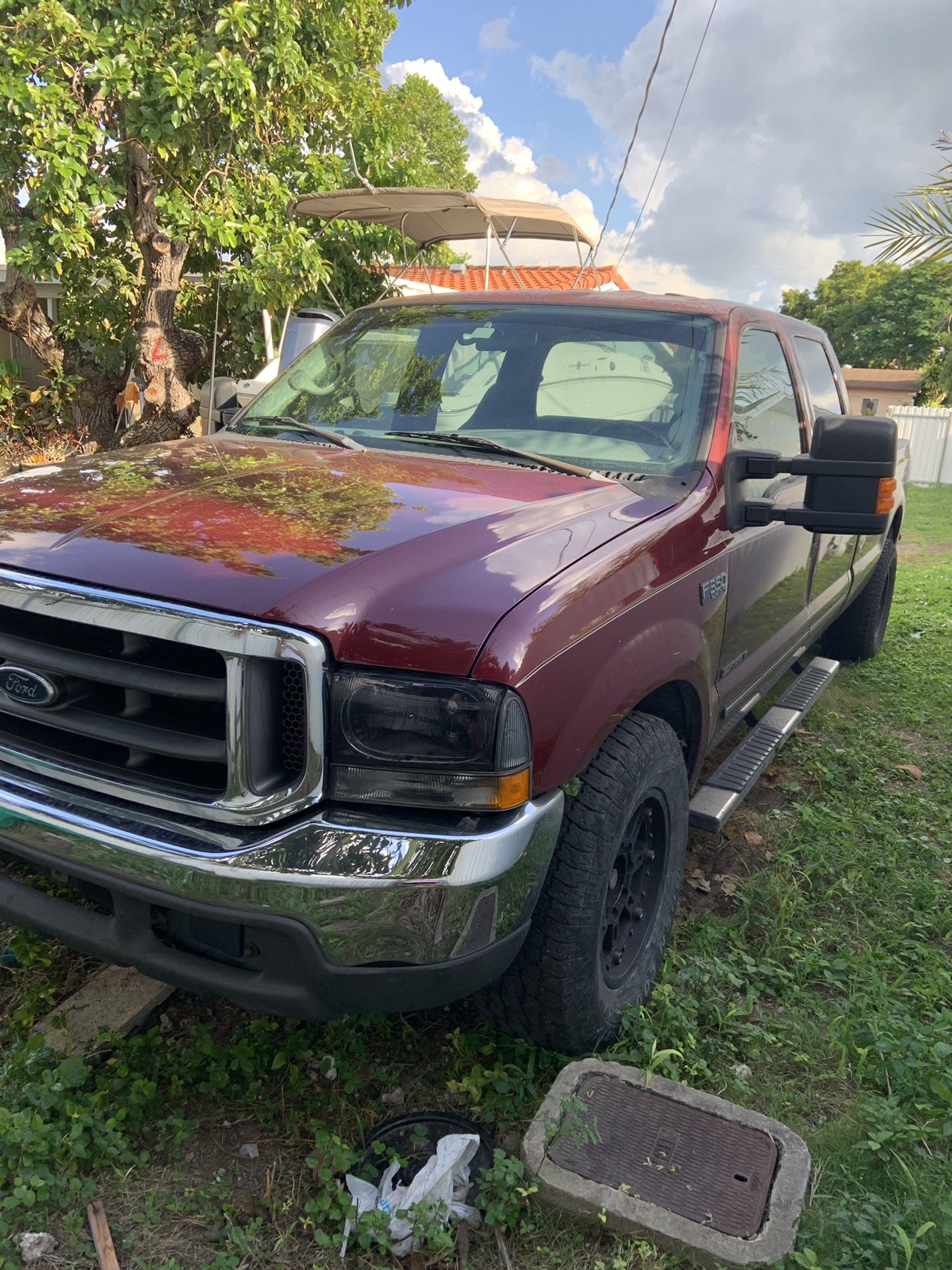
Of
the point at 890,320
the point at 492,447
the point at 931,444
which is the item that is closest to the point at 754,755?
the point at 492,447

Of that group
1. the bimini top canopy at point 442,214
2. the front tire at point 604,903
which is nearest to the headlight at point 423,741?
the front tire at point 604,903

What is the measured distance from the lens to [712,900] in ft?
10.8

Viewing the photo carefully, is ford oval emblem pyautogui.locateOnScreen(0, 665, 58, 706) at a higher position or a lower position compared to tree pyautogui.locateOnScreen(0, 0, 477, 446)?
lower

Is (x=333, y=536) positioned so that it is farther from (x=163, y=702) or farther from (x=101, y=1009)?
(x=101, y=1009)

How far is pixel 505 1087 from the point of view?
2281 millimetres

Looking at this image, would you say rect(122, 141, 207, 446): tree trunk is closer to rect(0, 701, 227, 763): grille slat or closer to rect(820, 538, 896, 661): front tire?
rect(820, 538, 896, 661): front tire

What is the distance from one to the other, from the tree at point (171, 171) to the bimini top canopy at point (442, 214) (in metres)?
0.46

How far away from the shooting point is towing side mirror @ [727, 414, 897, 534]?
2600mm

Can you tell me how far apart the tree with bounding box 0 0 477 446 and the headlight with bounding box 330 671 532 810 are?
7.17m

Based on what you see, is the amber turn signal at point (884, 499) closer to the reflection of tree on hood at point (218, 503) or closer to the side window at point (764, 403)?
the side window at point (764, 403)

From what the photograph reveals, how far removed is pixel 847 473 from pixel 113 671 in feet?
6.25

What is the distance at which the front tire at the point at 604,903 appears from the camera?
6.91 ft

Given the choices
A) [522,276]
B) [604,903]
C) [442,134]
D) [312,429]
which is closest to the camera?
[604,903]

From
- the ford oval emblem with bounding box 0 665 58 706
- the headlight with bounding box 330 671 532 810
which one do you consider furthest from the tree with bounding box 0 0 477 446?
the headlight with bounding box 330 671 532 810
